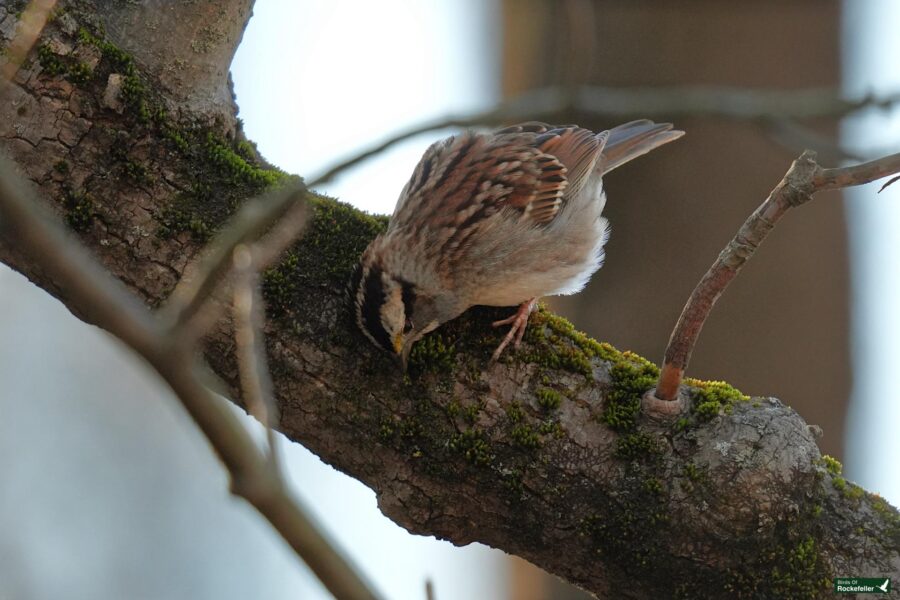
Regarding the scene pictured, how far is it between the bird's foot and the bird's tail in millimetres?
1658

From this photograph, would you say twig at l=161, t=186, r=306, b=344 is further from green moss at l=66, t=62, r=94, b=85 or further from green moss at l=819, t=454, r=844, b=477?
green moss at l=819, t=454, r=844, b=477

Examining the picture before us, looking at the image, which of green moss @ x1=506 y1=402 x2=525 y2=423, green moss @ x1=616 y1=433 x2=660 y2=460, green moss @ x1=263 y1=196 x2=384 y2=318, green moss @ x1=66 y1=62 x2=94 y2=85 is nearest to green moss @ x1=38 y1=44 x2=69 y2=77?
green moss @ x1=66 y1=62 x2=94 y2=85

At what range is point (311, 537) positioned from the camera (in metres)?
1.48

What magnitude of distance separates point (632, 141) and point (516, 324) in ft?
6.53

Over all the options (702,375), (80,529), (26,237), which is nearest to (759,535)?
(702,375)

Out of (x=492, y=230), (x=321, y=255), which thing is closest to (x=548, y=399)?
(x=321, y=255)

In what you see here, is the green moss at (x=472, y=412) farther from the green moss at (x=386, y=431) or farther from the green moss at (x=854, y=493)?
the green moss at (x=854, y=493)

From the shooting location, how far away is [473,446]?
311cm

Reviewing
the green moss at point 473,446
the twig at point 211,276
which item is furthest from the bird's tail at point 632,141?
the twig at point 211,276

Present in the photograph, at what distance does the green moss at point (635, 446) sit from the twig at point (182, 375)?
1790mm

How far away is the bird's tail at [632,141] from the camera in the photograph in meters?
5.01

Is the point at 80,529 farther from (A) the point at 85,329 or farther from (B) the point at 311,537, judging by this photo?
(B) the point at 311,537

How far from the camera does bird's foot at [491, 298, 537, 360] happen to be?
10.9 feet

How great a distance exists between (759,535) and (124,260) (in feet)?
7.43
